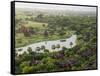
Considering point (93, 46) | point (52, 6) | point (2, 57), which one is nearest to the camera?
point (2, 57)

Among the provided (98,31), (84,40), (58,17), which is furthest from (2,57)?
(98,31)

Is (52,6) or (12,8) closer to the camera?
(12,8)

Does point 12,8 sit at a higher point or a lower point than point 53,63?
higher

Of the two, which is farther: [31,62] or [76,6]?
[76,6]

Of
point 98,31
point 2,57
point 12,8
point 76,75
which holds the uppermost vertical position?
point 12,8

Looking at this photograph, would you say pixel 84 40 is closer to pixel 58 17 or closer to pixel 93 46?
pixel 93 46

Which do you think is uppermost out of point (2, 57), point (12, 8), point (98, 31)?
point (12, 8)

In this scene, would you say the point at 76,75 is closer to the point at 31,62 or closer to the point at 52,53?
the point at 52,53

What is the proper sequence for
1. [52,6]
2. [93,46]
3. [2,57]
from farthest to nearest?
[93,46], [52,6], [2,57]

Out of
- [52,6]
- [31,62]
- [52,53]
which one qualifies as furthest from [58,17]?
[31,62]
